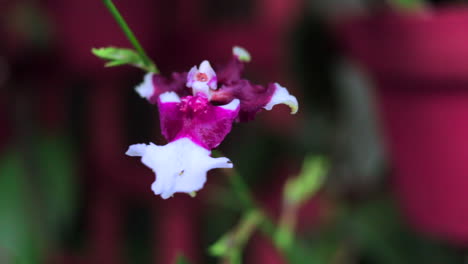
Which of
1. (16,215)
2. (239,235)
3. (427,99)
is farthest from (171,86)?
(16,215)

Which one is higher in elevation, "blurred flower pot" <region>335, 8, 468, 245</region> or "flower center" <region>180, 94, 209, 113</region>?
"blurred flower pot" <region>335, 8, 468, 245</region>

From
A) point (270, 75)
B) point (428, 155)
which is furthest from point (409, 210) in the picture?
point (270, 75)

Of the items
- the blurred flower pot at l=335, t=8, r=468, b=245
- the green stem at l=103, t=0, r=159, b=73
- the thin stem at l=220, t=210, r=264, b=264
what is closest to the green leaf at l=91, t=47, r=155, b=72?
the green stem at l=103, t=0, r=159, b=73

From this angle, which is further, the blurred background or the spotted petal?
the blurred background

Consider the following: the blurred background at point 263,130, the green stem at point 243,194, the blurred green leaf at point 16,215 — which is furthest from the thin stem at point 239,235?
the blurred green leaf at point 16,215

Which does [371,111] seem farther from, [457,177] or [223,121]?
[223,121]

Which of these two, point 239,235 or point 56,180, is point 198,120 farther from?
point 56,180

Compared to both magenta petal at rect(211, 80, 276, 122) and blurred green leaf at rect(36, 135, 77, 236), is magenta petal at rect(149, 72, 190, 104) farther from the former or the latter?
blurred green leaf at rect(36, 135, 77, 236)
